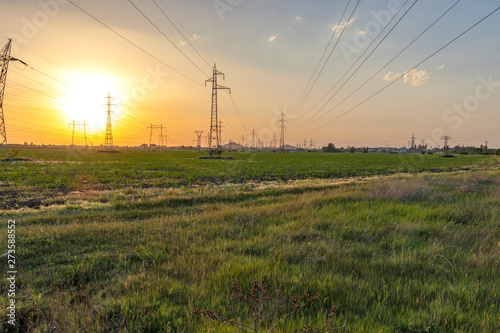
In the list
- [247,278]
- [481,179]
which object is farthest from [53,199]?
[481,179]

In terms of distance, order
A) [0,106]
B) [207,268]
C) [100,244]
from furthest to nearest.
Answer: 1. [0,106]
2. [100,244]
3. [207,268]

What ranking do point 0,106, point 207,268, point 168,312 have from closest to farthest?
point 168,312, point 207,268, point 0,106

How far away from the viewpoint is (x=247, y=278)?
4.28m

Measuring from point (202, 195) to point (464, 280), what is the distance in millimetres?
12608

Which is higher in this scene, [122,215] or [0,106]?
[0,106]

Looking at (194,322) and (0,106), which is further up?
(0,106)

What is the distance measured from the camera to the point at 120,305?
349 cm

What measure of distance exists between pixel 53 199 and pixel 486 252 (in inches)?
754

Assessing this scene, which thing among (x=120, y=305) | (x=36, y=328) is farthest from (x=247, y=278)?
(x=36, y=328)

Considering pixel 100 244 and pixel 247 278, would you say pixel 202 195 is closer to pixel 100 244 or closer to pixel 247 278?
pixel 100 244

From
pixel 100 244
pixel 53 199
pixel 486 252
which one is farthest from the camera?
pixel 53 199

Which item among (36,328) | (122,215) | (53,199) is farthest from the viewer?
(53,199)

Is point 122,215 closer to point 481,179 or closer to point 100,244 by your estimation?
point 100,244

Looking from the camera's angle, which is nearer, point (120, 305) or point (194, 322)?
point (194, 322)
